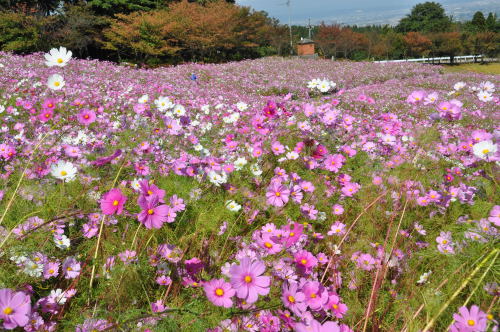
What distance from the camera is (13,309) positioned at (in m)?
0.99

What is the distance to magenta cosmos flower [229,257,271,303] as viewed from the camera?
1098mm

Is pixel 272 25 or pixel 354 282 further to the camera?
pixel 272 25

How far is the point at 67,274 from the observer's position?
4.98ft

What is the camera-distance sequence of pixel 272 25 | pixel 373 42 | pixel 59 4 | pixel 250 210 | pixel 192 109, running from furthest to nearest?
pixel 373 42 < pixel 272 25 < pixel 59 4 < pixel 192 109 < pixel 250 210

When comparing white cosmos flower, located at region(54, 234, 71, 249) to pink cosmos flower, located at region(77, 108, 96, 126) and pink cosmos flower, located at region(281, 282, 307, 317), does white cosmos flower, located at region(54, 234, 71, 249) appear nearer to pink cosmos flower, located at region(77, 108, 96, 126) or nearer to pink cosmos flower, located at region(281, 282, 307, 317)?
pink cosmos flower, located at region(77, 108, 96, 126)

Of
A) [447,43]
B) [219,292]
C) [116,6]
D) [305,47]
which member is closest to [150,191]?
[219,292]

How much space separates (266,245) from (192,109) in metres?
5.16

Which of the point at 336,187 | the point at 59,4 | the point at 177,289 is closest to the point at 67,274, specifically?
the point at 177,289

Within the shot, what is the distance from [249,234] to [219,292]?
2.70 feet

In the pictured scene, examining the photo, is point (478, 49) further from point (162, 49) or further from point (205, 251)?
point (205, 251)

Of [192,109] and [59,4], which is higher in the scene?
[59,4]

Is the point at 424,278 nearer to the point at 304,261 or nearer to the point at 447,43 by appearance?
the point at 304,261

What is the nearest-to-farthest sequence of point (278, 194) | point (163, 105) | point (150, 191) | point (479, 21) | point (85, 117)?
point (150, 191)
point (278, 194)
point (85, 117)
point (163, 105)
point (479, 21)

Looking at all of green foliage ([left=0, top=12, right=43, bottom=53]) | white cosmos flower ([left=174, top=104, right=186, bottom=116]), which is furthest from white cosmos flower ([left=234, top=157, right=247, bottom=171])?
green foliage ([left=0, top=12, right=43, bottom=53])
